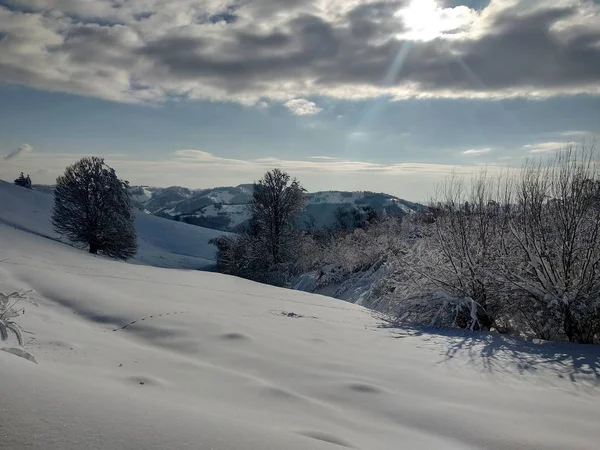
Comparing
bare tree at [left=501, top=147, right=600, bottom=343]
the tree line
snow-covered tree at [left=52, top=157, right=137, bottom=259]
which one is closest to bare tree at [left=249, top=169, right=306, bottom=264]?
snow-covered tree at [left=52, top=157, right=137, bottom=259]

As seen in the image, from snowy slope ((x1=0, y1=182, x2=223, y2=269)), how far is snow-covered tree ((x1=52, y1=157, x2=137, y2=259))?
4.15 metres

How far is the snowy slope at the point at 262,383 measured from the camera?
204 centimetres

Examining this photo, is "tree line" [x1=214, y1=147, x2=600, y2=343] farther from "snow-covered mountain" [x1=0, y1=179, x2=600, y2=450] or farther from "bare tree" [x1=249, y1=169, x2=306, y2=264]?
"bare tree" [x1=249, y1=169, x2=306, y2=264]

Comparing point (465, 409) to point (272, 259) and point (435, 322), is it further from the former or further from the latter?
point (272, 259)

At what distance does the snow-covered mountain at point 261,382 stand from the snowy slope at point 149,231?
2489 cm

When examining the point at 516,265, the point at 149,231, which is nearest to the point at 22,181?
the point at 149,231

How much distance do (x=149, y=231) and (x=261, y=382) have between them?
181 feet

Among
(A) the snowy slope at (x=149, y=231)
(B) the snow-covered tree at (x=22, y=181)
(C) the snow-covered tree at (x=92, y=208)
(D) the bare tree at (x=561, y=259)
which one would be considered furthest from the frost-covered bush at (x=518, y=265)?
(B) the snow-covered tree at (x=22, y=181)

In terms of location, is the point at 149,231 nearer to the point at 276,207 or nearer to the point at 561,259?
the point at 276,207

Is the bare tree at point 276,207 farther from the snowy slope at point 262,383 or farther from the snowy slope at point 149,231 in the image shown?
the snowy slope at point 262,383

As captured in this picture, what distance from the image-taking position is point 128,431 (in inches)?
74.9

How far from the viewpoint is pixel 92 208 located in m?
24.3

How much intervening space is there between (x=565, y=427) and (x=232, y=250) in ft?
87.0

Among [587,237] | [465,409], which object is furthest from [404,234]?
[465,409]
